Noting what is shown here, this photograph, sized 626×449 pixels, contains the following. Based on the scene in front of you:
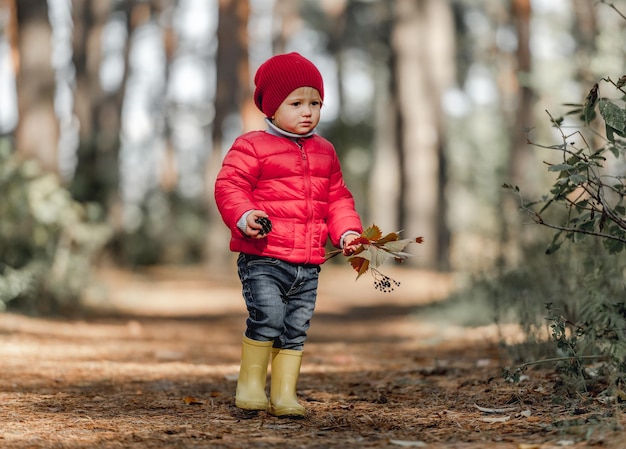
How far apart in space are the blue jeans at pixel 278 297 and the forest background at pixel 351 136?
3.57 feet

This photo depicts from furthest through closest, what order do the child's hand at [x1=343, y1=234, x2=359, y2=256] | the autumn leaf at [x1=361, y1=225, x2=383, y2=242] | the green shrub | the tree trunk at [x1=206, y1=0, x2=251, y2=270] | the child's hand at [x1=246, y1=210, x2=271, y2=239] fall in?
the tree trunk at [x1=206, y1=0, x2=251, y2=270] < the green shrub < the child's hand at [x1=343, y1=234, x2=359, y2=256] < the autumn leaf at [x1=361, y1=225, x2=383, y2=242] < the child's hand at [x1=246, y1=210, x2=271, y2=239]

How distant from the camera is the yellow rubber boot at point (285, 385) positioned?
13.9ft

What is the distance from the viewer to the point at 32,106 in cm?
1102

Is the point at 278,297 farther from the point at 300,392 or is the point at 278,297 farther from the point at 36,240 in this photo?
the point at 36,240

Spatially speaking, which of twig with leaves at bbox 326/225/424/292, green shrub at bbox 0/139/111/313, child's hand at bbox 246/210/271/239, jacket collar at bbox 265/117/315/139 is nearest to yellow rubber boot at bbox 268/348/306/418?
twig with leaves at bbox 326/225/424/292

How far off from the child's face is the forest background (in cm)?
100

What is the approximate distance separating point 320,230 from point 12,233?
596cm

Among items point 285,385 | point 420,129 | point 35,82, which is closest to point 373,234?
point 285,385

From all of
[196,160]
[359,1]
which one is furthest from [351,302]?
[196,160]

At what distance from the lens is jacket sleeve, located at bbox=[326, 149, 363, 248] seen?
14.5ft

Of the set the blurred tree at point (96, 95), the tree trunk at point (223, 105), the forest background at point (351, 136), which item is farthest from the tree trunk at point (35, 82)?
the tree trunk at point (223, 105)

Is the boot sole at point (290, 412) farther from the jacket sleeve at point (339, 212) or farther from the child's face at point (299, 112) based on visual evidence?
→ the child's face at point (299, 112)

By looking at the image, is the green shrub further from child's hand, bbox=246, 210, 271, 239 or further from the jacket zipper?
child's hand, bbox=246, 210, 271, 239

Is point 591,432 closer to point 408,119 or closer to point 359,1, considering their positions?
point 408,119
